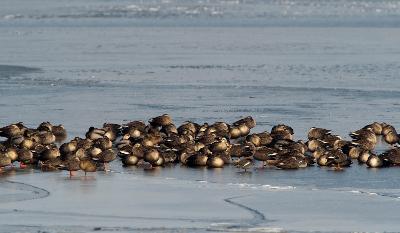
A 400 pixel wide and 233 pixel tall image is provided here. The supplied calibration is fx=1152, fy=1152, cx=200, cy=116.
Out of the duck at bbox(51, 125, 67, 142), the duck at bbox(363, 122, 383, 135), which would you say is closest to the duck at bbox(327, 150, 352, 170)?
the duck at bbox(363, 122, 383, 135)

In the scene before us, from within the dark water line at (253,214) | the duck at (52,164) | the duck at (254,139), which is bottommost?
the dark water line at (253,214)

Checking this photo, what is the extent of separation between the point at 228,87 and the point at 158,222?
1509 centimetres

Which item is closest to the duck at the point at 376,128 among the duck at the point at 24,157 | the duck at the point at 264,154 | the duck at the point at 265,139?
the duck at the point at 265,139

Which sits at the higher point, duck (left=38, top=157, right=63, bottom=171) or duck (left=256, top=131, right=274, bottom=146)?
duck (left=256, top=131, right=274, bottom=146)

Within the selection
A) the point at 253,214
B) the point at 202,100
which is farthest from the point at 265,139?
the point at 202,100

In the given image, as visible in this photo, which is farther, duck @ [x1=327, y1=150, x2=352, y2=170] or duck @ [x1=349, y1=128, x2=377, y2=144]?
duck @ [x1=349, y1=128, x2=377, y2=144]

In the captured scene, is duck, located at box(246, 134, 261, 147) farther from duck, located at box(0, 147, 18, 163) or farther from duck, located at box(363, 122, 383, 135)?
duck, located at box(0, 147, 18, 163)

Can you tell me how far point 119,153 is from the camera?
51.0ft

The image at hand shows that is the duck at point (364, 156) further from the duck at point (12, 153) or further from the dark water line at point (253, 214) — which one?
the duck at point (12, 153)

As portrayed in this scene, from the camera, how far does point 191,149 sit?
1540cm

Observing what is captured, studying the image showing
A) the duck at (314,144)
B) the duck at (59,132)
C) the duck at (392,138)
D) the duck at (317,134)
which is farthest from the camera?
the duck at (59,132)

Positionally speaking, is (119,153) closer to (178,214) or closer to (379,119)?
(178,214)

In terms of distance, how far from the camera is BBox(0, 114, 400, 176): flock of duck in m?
14.9

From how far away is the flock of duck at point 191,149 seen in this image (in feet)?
49.0
